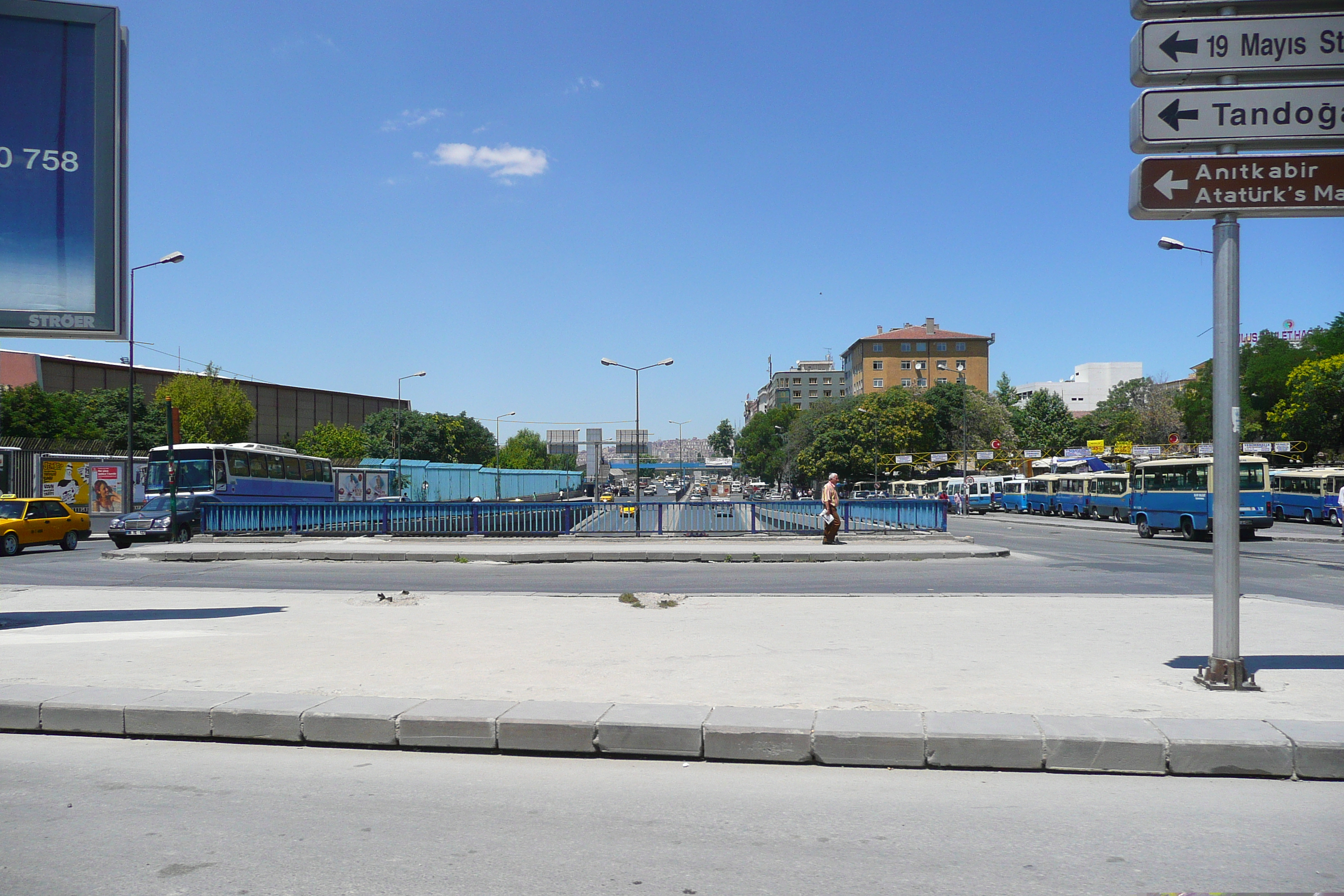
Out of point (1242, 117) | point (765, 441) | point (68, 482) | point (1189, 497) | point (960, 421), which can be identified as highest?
point (960, 421)

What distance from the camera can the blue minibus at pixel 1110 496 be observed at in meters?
46.1

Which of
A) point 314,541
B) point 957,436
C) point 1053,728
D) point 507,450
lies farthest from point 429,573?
point 507,450

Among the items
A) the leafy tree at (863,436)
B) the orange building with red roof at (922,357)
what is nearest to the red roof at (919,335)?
the orange building with red roof at (922,357)

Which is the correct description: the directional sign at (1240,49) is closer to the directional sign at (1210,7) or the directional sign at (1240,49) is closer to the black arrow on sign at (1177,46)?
the black arrow on sign at (1177,46)

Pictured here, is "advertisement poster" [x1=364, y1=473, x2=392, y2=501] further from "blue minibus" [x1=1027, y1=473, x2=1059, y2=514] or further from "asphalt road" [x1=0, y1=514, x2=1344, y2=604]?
"blue minibus" [x1=1027, y1=473, x2=1059, y2=514]

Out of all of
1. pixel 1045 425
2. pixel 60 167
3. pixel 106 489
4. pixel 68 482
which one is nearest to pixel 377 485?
pixel 106 489

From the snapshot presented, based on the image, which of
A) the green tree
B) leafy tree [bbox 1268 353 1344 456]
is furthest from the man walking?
the green tree

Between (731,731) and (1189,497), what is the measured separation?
100.0ft

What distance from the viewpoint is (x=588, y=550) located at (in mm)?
21734

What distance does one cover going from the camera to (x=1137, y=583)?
15539 mm

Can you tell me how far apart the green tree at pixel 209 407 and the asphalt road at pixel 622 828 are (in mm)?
60352

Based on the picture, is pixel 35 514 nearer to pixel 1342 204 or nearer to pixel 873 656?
pixel 873 656

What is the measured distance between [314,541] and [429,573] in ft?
30.0

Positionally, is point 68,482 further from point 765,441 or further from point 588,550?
point 765,441
